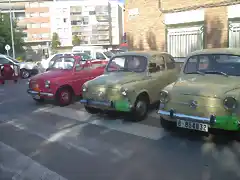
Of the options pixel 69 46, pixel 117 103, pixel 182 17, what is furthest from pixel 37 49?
pixel 117 103

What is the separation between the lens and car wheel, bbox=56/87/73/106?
8.73 m

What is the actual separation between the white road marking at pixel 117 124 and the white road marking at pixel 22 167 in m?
2.22

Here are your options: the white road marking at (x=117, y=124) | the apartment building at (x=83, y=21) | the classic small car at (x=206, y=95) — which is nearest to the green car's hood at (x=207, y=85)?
the classic small car at (x=206, y=95)

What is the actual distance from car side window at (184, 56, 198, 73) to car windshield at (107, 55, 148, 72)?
135 centimetres

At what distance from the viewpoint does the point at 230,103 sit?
4.69m

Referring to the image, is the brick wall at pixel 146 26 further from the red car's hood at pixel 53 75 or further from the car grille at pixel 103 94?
the car grille at pixel 103 94

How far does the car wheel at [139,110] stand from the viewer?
6665 mm

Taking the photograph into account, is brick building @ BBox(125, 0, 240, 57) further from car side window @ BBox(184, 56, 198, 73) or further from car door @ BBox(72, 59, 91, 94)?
car side window @ BBox(184, 56, 198, 73)

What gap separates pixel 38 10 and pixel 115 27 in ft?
64.8

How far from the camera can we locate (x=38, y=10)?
67.1m

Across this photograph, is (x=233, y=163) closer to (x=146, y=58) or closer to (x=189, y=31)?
(x=146, y=58)

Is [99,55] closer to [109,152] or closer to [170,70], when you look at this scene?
[170,70]

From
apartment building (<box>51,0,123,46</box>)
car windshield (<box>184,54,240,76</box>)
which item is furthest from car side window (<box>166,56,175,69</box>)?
apartment building (<box>51,0,123,46</box>)

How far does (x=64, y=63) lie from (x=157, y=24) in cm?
522
